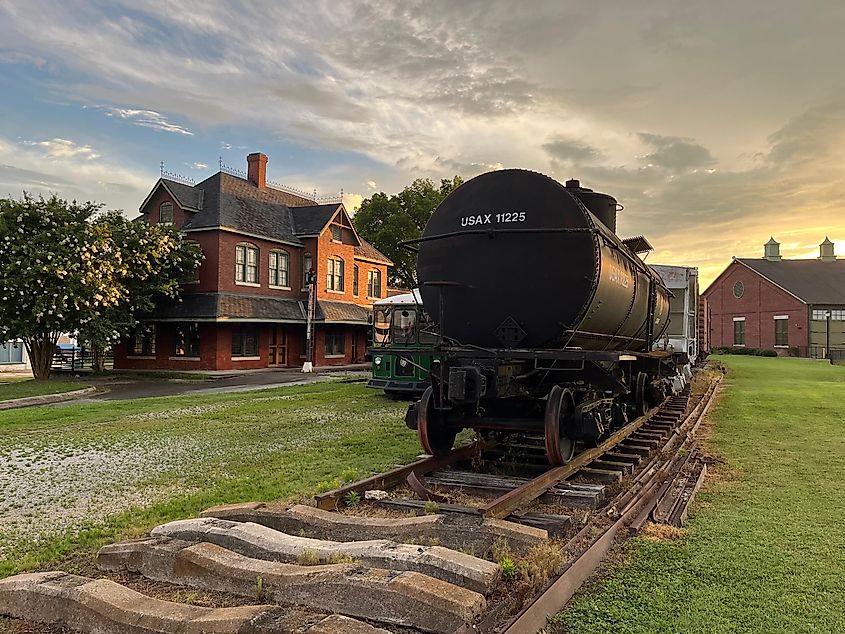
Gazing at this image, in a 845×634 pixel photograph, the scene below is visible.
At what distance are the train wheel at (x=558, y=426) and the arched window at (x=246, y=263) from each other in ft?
79.2

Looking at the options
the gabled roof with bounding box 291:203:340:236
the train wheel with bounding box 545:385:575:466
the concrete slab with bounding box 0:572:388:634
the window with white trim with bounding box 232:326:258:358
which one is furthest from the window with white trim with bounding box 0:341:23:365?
the concrete slab with bounding box 0:572:388:634

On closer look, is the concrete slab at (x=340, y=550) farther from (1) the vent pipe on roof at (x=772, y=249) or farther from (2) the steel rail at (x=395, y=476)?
(1) the vent pipe on roof at (x=772, y=249)

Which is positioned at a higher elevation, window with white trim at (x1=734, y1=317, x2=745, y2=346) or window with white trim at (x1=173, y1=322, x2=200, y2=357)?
window with white trim at (x1=734, y1=317, x2=745, y2=346)

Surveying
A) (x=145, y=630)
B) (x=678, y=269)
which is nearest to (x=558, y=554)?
(x=145, y=630)

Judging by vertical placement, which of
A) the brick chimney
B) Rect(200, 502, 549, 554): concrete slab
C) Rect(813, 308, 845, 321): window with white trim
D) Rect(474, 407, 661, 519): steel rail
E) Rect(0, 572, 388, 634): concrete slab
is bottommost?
Rect(0, 572, 388, 634): concrete slab

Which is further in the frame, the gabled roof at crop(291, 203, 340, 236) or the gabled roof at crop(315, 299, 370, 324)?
the gabled roof at crop(291, 203, 340, 236)

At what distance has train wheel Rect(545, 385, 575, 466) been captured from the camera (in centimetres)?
703

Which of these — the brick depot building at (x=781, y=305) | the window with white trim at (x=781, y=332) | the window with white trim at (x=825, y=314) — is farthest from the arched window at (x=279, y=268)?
the window with white trim at (x=825, y=314)

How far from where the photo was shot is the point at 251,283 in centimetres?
3022

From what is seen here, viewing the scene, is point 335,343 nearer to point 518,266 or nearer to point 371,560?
point 518,266

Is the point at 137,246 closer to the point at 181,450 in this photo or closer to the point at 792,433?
the point at 181,450

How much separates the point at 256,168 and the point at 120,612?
32.7 meters

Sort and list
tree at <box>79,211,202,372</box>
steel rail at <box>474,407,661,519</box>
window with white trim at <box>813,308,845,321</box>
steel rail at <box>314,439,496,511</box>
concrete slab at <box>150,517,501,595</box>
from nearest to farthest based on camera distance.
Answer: concrete slab at <box>150,517,501,595</box>
steel rail at <box>474,407,661,519</box>
steel rail at <box>314,439,496,511</box>
tree at <box>79,211,202,372</box>
window with white trim at <box>813,308,845,321</box>

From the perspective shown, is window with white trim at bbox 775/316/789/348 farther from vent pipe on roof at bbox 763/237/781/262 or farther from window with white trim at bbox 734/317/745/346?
vent pipe on roof at bbox 763/237/781/262
